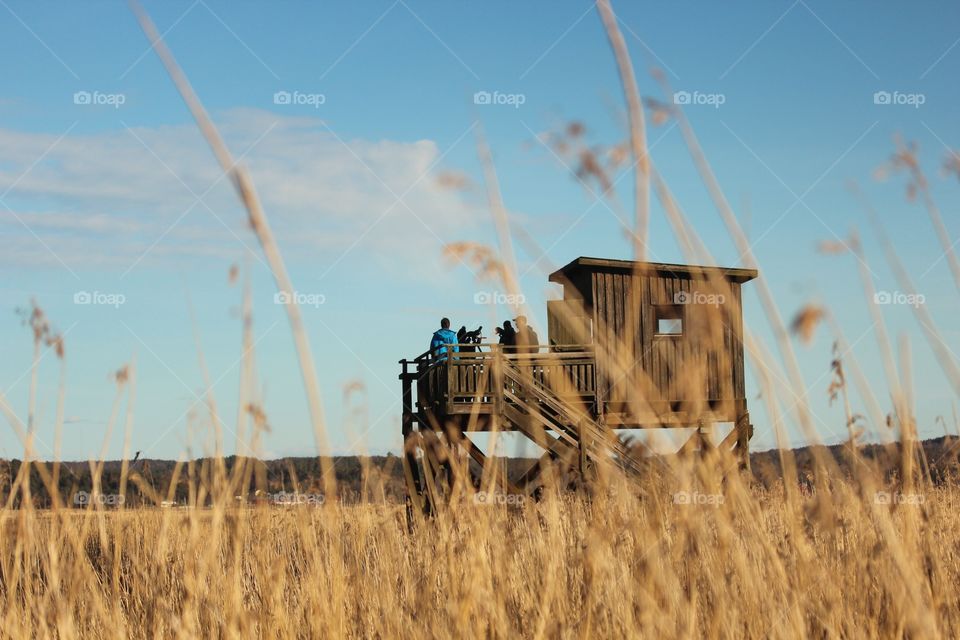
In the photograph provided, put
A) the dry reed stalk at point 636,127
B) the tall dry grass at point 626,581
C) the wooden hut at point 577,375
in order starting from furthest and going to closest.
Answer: the wooden hut at point 577,375 → the tall dry grass at point 626,581 → the dry reed stalk at point 636,127

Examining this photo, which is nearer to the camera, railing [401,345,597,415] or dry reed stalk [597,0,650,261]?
dry reed stalk [597,0,650,261]

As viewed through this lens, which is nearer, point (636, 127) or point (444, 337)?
point (636, 127)

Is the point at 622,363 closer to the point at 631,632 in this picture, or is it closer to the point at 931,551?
the point at 631,632

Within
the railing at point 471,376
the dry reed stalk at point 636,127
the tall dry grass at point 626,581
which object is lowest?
the tall dry grass at point 626,581

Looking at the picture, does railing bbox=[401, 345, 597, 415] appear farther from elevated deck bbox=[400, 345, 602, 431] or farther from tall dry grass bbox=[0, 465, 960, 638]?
tall dry grass bbox=[0, 465, 960, 638]

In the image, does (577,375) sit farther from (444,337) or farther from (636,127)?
(636,127)

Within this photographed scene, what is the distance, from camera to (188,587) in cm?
316

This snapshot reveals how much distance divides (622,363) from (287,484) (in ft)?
10.5

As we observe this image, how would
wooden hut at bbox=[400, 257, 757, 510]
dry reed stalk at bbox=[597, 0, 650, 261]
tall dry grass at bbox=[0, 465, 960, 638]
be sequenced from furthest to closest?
wooden hut at bbox=[400, 257, 757, 510], tall dry grass at bbox=[0, 465, 960, 638], dry reed stalk at bbox=[597, 0, 650, 261]

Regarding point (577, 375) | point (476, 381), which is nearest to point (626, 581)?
point (476, 381)

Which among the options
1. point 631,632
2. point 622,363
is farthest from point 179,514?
point 622,363

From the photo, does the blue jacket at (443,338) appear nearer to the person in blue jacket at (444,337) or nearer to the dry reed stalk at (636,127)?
the person in blue jacket at (444,337)

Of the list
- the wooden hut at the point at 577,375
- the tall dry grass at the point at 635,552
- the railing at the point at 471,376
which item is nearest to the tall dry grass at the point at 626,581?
the tall dry grass at the point at 635,552

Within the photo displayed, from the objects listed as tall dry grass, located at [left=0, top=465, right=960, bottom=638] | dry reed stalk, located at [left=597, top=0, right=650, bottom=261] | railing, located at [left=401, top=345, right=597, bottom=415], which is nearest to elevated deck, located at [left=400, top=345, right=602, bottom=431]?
railing, located at [left=401, top=345, right=597, bottom=415]
